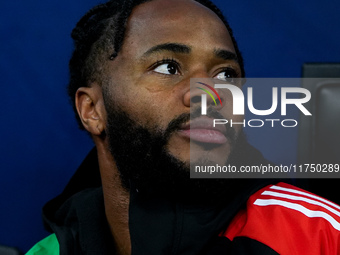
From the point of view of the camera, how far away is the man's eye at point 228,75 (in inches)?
38.9

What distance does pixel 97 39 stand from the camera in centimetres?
109

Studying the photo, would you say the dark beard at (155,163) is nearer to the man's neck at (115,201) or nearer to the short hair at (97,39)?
the man's neck at (115,201)

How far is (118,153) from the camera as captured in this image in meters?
0.98

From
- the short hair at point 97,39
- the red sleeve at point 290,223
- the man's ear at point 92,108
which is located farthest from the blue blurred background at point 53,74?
the red sleeve at point 290,223

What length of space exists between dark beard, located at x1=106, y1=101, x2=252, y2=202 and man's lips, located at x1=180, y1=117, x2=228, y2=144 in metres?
0.02

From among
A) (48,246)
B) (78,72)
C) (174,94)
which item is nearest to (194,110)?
(174,94)

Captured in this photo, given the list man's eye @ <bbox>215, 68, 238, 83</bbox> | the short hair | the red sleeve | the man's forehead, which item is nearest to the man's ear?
the short hair

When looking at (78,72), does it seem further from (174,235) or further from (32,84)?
(174,235)

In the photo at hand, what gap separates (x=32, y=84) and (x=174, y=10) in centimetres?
70

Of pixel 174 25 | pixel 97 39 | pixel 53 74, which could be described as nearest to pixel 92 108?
pixel 97 39

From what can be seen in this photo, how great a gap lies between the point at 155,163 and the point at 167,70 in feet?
0.68

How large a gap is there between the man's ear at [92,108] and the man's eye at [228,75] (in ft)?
0.96

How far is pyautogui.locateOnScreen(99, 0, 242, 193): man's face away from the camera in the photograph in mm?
866

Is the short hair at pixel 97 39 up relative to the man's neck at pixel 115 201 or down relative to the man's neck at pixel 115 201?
up
